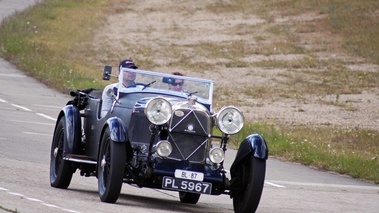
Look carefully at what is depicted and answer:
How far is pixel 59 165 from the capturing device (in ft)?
47.1

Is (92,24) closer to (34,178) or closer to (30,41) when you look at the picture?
(30,41)

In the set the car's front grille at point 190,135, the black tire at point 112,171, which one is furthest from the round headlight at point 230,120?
the black tire at point 112,171

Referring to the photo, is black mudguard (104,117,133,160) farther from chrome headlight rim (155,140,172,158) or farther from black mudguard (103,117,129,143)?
chrome headlight rim (155,140,172,158)

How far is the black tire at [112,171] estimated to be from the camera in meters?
12.2

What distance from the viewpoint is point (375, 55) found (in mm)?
43438

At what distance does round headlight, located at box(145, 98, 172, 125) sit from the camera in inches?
487

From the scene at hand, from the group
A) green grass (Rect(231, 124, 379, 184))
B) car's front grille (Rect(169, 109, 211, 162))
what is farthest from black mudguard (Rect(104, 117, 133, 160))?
green grass (Rect(231, 124, 379, 184))

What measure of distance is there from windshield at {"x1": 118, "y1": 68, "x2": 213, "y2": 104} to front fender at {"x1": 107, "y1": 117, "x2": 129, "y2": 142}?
126cm

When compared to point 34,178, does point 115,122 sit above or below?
above

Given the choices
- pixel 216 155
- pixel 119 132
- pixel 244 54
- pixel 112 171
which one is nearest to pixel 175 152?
pixel 216 155

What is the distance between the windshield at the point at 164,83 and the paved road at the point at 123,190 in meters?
1.43

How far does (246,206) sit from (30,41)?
91.8 feet

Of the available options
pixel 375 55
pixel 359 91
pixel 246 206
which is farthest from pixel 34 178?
pixel 375 55

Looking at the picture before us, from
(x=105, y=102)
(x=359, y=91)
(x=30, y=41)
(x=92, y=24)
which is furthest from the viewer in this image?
(x=92, y=24)
